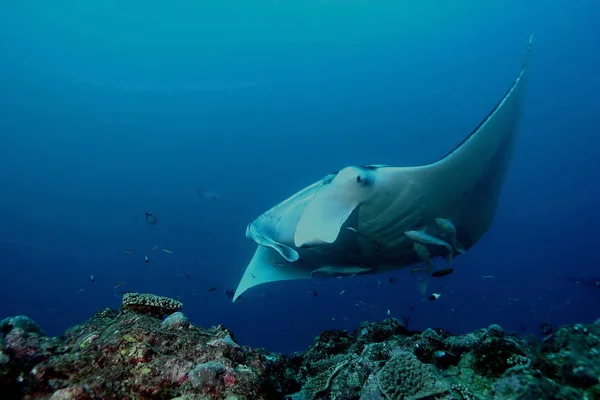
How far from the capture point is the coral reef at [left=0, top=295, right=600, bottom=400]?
2027mm

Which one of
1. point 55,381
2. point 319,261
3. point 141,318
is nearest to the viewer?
point 55,381

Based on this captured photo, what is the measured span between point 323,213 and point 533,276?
314 feet

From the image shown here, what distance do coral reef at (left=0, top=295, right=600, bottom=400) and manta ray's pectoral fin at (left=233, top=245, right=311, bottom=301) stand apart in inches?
78.9

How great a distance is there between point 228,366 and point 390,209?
2.64m

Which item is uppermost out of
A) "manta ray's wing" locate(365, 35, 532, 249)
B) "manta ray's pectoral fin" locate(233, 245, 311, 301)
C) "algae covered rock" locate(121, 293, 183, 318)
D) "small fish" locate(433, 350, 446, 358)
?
"manta ray's wing" locate(365, 35, 532, 249)

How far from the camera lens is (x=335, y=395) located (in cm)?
307

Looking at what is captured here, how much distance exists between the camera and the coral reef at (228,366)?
2.03m

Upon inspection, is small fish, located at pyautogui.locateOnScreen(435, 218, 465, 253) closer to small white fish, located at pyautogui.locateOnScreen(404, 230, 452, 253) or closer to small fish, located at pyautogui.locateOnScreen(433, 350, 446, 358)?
small white fish, located at pyautogui.locateOnScreen(404, 230, 452, 253)

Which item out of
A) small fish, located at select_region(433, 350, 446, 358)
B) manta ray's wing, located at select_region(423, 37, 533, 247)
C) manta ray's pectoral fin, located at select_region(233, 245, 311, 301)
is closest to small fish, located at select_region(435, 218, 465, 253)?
manta ray's wing, located at select_region(423, 37, 533, 247)

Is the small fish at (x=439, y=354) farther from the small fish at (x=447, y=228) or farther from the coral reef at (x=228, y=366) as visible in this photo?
the small fish at (x=447, y=228)

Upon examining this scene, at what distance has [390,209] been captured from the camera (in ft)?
13.5

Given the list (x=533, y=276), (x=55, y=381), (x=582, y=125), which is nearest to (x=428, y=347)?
(x=55, y=381)

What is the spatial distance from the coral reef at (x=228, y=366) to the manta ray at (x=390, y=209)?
134cm

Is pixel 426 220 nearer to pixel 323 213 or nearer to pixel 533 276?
pixel 323 213
